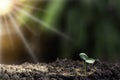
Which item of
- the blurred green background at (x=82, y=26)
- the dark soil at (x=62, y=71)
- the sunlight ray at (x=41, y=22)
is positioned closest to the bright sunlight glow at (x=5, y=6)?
the sunlight ray at (x=41, y=22)

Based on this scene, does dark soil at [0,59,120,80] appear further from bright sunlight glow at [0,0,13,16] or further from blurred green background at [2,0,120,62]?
bright sunlight glow at [0,0,13,16]

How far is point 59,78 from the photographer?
2.48 meters

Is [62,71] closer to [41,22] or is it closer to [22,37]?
[41,22]

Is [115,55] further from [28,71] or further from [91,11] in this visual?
[28,71]

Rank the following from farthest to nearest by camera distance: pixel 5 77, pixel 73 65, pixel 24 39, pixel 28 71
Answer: pixel 24 39, pixel 73 65, pixel 28 71, pixel 5 77

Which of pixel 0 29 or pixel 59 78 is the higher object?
pixel 0 29

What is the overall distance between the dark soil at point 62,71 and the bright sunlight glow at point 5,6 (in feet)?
1.97

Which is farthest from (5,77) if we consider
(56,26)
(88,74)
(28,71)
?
(56,26)

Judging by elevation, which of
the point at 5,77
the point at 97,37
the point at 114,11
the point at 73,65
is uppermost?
the point at 114,11

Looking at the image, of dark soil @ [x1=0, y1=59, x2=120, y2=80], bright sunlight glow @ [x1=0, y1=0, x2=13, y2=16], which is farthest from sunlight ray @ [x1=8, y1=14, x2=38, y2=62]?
dark soil @ [x1=0, y1=59, x2=120, y2=80]

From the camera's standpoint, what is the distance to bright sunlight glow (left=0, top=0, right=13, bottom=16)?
3111 mm

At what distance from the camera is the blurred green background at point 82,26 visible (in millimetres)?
3016

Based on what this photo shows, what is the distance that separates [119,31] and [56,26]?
0.53 m

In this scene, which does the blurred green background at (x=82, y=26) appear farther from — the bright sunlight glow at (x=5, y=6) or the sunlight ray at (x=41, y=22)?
the bright sunlight glow at (x=5, y=6)
